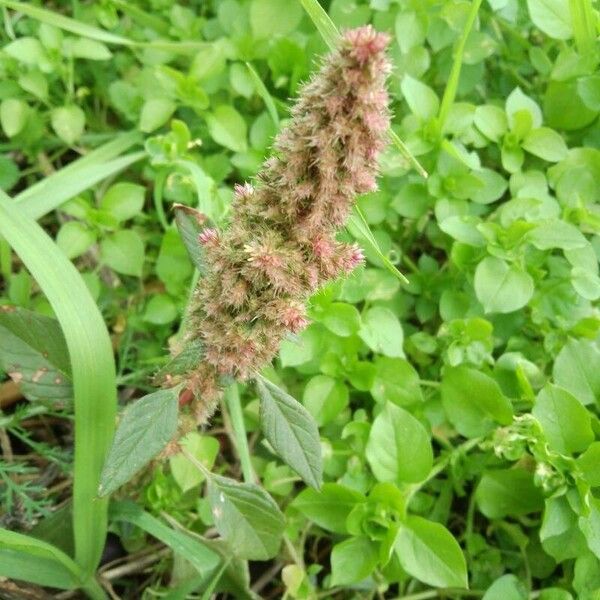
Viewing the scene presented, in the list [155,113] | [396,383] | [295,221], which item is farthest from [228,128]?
[295,221]

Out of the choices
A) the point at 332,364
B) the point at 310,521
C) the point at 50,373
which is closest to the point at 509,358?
the point at 332,364

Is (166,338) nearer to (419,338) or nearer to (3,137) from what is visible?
(419,338)

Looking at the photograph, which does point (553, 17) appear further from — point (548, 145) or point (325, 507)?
point (325, 507)

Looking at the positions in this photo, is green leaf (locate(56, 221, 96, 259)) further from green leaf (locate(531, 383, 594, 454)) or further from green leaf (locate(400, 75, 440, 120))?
green leaf (locate(531, 383, 594, 454))

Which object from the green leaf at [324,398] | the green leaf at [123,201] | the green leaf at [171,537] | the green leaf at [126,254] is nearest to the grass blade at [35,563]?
the green leaf at [171,537]

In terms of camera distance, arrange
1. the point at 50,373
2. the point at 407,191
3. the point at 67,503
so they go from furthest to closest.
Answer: the point at 407,191, the point at 67,503, the point at 50,373
